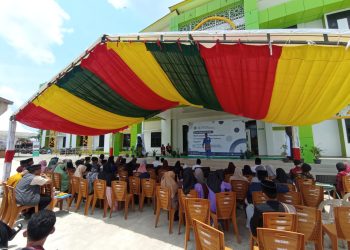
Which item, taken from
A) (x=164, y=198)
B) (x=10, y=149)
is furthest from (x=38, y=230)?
(x=10, y=149)

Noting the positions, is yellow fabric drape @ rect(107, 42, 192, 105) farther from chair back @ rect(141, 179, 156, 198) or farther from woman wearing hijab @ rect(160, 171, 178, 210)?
chair back @ rect(141, 179, 156, 198)

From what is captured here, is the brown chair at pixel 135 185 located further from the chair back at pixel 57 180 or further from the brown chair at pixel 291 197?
the brown chair at pixel 291 197

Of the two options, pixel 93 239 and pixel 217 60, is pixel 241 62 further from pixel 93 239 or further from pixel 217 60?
pixel 93 239

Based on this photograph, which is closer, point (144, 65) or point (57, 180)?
point (144, 65)

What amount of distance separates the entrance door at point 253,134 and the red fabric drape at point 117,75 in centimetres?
1102

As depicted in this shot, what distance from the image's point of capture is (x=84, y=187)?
5.20m

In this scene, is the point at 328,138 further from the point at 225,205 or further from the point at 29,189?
the point at 29,189

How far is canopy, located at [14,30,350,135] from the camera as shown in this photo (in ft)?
9.71

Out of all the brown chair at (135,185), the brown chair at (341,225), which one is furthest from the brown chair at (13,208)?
the brown chair at (341,225)

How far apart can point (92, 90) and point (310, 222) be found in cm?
540

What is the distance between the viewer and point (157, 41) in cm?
351

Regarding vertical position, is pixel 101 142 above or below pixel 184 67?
below

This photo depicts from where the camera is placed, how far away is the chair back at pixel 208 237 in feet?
6.39

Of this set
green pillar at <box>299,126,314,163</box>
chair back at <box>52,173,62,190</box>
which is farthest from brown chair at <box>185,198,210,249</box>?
green pillar at <box>299,126,314,163</box>
